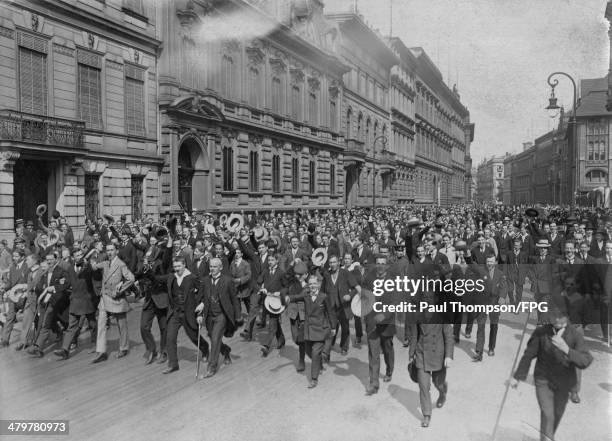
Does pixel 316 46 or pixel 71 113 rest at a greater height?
pixel 316 46

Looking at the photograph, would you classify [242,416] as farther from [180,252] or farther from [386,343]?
[180,252]

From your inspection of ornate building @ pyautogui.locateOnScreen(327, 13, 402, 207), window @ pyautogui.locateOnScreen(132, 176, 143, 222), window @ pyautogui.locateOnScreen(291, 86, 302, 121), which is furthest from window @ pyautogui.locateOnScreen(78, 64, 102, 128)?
ornate building @ pyautogui.locateOnScreen(327, 13, 402, 207)

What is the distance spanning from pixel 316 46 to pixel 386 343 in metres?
32.8

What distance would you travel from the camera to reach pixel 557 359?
546 cm

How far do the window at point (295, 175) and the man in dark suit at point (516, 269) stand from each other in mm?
22967

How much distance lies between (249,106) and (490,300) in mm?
23334

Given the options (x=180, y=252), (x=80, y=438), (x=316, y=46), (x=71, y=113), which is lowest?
(x=80, y=438)

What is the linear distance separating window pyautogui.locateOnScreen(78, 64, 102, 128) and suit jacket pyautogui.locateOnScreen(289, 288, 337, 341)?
15.3 m

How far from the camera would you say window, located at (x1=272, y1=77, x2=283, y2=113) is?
33.2 metres

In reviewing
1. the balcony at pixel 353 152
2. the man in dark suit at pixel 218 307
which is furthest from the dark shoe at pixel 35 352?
the balcony at pixel 353 152

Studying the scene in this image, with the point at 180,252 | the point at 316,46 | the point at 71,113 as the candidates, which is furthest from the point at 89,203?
the point at 316,46

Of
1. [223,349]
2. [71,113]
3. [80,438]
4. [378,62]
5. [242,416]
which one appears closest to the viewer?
[80,438]

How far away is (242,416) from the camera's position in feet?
21.5

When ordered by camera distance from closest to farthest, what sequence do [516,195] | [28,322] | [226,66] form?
[28,322] → [226,66] → [516,195]
